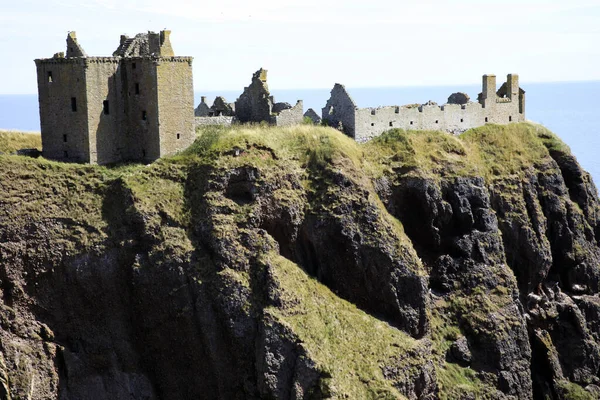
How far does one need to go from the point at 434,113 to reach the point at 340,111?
632cm

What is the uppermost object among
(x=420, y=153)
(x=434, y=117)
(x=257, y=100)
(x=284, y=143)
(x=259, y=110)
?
(x=257, y=100)

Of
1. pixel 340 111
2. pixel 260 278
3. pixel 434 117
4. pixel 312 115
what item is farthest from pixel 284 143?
pixel 434 117

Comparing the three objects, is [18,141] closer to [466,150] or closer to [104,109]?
[104,109]

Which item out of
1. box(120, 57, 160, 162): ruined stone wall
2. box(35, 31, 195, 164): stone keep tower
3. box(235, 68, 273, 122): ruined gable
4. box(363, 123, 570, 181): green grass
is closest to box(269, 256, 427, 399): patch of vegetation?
box(363, 123, 570, 181): green grass

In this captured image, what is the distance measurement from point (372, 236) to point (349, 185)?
2873 mm

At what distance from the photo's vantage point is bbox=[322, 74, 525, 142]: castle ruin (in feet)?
221

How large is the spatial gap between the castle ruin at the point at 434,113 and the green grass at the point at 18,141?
16.6 m

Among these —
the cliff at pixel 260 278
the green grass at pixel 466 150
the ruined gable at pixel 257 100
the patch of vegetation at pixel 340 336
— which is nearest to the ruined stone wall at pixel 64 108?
the cliff at pixel 260 278

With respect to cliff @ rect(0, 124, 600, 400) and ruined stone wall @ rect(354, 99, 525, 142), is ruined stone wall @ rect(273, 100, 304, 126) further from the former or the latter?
ruined stone wall @ rect(354, 99, 525, 142)

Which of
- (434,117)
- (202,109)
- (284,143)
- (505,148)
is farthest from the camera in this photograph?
(505,148)

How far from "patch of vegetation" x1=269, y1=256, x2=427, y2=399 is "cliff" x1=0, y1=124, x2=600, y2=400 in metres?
0.09

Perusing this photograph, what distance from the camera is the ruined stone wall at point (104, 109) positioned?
58.4 metres

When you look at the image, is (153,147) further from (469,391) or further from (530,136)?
(530,136)

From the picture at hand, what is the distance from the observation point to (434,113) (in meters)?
70.7
